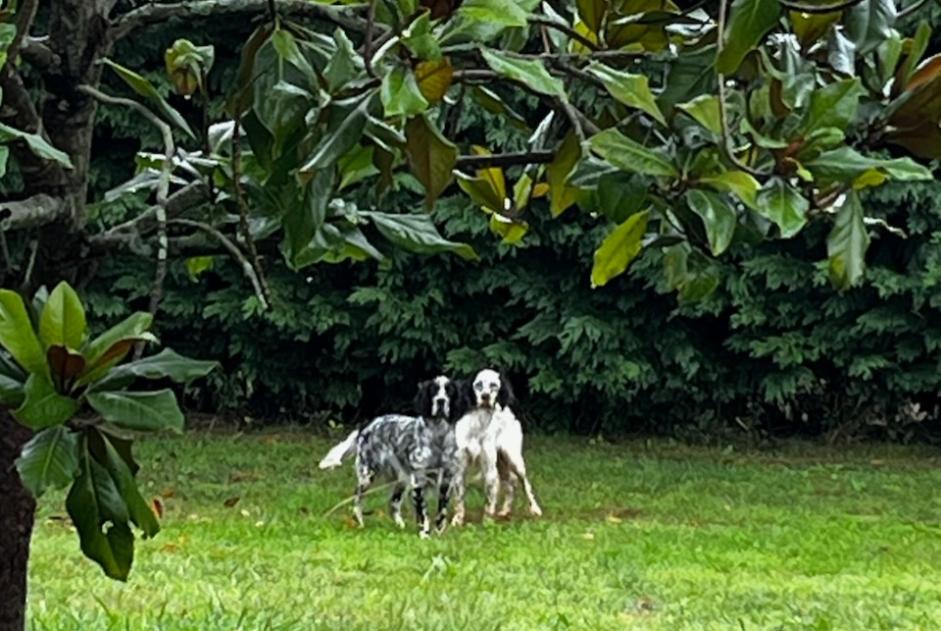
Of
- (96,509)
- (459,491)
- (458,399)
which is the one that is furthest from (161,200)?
(458,399)

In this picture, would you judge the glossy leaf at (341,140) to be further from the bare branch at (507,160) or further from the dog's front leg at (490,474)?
the dog's front leg at (490,474)

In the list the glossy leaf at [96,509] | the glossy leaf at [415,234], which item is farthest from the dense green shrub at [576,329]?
the glossy leaf at [96,509]

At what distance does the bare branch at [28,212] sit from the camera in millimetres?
1893

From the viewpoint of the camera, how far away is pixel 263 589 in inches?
221

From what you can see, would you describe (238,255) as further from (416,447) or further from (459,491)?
(459,491)

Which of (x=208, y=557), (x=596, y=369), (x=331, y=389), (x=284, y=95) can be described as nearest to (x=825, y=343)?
(x=596, y=369)

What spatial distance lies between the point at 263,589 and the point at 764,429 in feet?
29.7

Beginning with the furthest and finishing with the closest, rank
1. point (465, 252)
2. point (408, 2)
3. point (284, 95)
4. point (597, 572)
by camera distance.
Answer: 1. point (597, 572)
2. point (465, 252)
3. point (284, 95)
4. point (408, 2)

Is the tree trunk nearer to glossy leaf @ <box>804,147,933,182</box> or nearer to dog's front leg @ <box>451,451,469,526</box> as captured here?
glossy leaf @ <box>804,147,933,182</box>

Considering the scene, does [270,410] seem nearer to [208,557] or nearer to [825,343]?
[825,343]

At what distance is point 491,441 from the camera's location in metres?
9.33

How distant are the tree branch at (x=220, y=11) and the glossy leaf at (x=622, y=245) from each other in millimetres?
439

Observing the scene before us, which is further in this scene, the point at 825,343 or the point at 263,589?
the point at 825,343

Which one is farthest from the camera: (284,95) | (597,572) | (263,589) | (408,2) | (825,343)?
(825,343)
